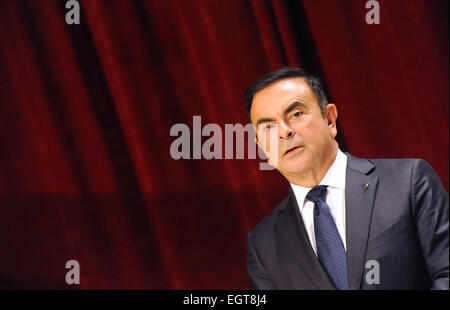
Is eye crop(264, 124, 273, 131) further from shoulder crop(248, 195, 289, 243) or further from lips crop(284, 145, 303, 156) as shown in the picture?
shoulder crop(248, 195, 289, 243)

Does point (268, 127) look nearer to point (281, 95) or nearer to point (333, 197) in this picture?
point (281, 95)

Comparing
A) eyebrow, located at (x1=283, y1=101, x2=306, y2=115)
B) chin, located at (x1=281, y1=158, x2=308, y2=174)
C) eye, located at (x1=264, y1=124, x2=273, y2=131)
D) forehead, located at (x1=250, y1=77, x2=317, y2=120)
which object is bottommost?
chin, located at (x1=281, y1=158, x2=308, y2=174)

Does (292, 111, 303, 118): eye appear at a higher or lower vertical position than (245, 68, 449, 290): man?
higher

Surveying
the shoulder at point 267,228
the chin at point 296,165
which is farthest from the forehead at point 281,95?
the shoulder at point 267,228

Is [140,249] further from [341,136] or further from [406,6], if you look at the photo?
[406,6]

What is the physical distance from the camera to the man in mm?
1013

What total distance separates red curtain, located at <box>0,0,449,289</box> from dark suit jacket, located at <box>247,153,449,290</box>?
0.33m

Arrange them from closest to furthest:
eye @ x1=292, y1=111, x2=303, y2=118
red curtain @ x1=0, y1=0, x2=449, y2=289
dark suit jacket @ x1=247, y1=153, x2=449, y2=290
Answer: dark suit jacket @ x1=247, y1=153, x2=449, y2=290 → eye @ x1=292, y1=111, x2=303, y2=118 → red curtain @ x1=0, y1=0, x2=449, y2=289

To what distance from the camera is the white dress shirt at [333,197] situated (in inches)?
43.1

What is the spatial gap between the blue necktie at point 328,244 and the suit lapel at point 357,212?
26 mm

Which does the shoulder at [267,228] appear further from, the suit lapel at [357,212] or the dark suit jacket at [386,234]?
the suit lapel at [357,212]

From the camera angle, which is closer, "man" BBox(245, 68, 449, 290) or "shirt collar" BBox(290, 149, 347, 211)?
"man" BBox(245, 68, 449, 290)

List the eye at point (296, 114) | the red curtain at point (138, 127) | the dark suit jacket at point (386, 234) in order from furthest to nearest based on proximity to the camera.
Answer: the red curtain at point (138, 127)
the eye at point (296, 114)
the dark suit jacket at point (386, 234)

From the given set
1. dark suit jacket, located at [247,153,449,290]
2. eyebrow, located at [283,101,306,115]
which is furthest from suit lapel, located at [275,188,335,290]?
eyebrow, located at [283,101,306,115]
